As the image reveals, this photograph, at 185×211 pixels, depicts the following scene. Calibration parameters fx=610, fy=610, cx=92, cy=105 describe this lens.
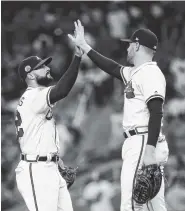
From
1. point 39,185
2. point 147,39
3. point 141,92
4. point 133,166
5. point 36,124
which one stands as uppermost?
point 147,39

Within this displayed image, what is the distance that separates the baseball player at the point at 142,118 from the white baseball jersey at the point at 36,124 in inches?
24.6

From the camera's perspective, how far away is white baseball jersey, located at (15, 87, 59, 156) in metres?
4.52

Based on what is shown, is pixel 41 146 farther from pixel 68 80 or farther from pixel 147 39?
pixel 147 39

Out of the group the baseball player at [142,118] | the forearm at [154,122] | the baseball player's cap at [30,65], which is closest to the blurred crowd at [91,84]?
the baseball player's cap at [30,65]

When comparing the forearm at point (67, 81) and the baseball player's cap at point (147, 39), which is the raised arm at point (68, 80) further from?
the baseball player's cap at point (147, 39)

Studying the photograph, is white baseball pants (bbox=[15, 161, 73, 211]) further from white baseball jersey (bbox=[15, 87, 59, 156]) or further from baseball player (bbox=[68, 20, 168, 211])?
baseball player (bbox=[68, 20, 168, 211])

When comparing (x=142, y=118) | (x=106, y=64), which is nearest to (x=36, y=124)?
(x=106, y=64)

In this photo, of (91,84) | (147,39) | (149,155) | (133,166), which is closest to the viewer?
(149,155)

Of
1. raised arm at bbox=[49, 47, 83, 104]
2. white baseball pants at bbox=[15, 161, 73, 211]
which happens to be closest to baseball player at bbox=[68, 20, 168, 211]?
raised arm at bbox=[49, 47, 83, 104]

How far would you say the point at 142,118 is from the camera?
13.7 ft

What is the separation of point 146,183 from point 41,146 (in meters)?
0.93

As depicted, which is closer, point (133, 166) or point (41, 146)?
point (133, 166)

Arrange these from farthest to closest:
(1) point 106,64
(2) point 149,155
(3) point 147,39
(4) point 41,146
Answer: (1) point 106,64, (4) point 41,146, (3) point 147,39, (2) point 149,155

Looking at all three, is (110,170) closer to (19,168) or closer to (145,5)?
(145,5)
